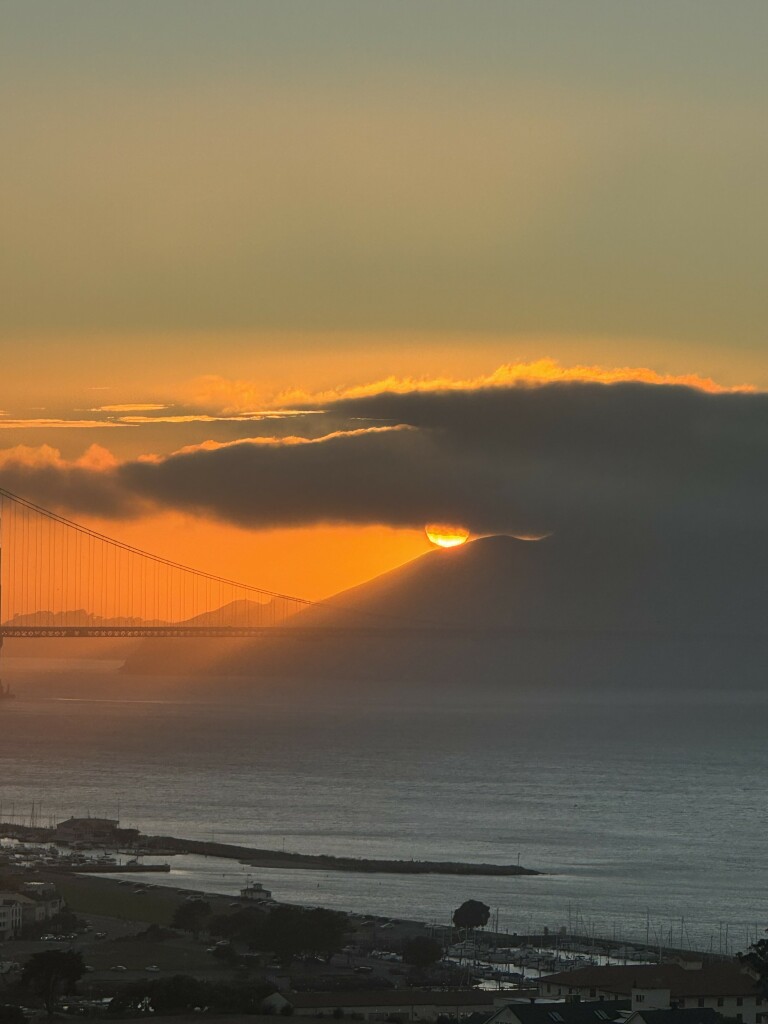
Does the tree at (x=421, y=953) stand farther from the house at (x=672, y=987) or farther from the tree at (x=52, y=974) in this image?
the tree at (x=52, y=974)

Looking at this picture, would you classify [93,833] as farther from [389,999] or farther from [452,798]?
[389,999]

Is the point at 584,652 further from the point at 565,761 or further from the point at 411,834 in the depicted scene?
the point at 411,834

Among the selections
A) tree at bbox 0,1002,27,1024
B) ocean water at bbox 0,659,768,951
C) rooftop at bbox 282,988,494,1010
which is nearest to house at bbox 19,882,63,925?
ocean water at bbox 0,659,768,951

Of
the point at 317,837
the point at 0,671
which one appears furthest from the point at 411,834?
the point at 0,671

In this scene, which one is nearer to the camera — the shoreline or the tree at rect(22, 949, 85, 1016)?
the tree at rect(22, 949, 85, 1016)

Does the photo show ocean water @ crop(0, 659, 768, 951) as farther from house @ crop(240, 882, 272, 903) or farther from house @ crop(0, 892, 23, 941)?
house @ crop(0, 892, 23, 941)

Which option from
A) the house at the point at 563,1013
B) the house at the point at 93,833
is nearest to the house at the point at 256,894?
the house at the point at 93,833
